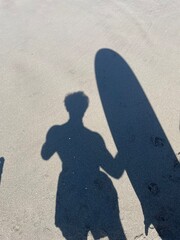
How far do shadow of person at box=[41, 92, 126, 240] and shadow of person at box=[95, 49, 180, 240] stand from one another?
1.16 feet

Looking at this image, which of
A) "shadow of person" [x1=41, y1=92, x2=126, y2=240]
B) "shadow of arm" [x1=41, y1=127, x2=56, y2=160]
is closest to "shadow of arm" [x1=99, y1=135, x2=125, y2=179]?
"shadow of person" [x1=41, y1=92, x2=126, y2=240]

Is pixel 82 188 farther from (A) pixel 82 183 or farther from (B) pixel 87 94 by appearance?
(B) pixel 87 94

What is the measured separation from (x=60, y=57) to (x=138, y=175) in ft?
11.4

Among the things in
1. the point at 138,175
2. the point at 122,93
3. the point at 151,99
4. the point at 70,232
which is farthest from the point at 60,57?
the point at 70,232

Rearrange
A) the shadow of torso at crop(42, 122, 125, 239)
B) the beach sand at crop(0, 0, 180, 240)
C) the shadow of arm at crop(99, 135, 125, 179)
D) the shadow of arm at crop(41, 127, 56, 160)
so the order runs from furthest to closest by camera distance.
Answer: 1. the shadow of arm at crop(41, 127, 56, 160)
2. the shadow of arm at crop(99, 135, 125, 179)
3. the beach sand at crop(0, 0, 180, 240)
4. the shadow of torso at crop(42, 122, 125, 239)

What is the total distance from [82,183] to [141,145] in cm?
118

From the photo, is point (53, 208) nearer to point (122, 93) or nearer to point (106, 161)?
point (106, 161)

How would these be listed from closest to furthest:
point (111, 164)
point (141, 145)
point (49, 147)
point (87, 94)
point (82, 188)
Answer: point (82, 188)
point (111, 164)
point (141, 145)
point (49, 147)
point (87, 94)

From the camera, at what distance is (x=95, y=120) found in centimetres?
552

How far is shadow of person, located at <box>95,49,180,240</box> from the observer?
4297 millimetres

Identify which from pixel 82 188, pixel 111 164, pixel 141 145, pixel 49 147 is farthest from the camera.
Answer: pixel 49 147

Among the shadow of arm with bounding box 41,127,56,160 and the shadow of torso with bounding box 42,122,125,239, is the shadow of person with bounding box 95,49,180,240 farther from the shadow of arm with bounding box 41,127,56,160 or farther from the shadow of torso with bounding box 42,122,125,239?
the shadow of arm with bounding box 41,127,56,160

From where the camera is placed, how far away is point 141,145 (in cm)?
507

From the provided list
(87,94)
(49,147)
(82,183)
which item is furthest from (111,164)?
(87,94)
